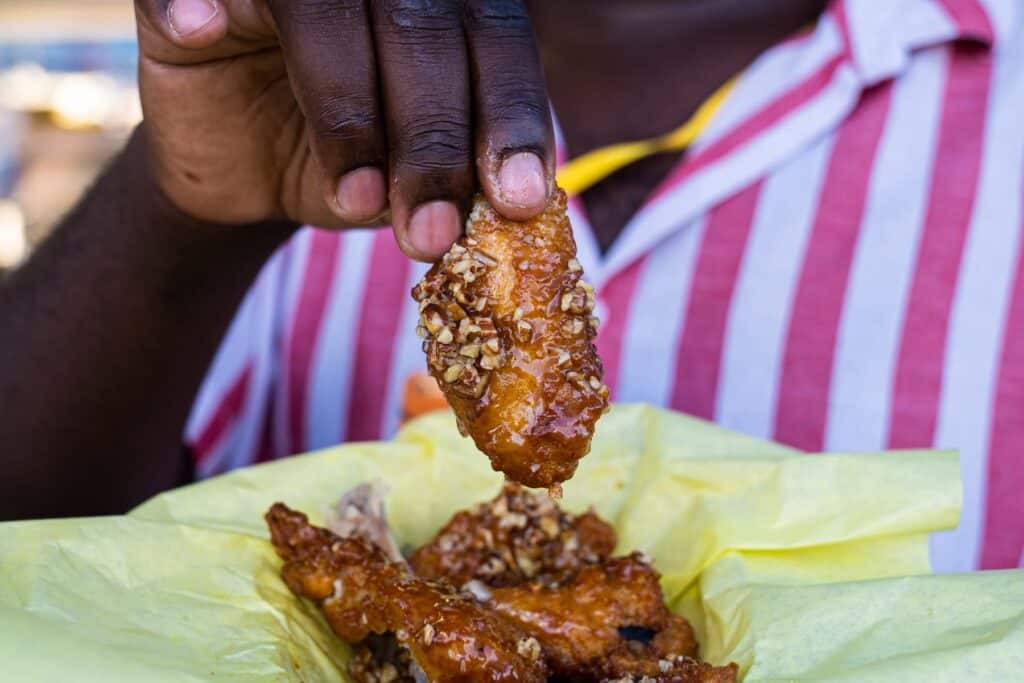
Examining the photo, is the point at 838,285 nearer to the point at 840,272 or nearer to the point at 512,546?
the point at 840,272

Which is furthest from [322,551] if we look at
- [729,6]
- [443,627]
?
[729,6]

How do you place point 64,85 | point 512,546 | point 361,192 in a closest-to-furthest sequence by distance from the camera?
point 361,192
point 512,546
point 64,85

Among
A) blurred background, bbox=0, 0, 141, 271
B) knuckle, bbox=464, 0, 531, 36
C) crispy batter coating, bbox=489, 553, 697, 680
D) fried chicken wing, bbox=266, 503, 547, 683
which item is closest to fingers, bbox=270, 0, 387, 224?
knuckle, bbox=464, 0, 531, 36

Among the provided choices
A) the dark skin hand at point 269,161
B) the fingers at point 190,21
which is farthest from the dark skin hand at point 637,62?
the fingers at point 190,21

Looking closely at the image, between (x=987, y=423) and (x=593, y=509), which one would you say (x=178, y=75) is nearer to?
(x=593, y=509)

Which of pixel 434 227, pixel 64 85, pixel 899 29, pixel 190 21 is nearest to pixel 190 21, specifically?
pixel 190 21

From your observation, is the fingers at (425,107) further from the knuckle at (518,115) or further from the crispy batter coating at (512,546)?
the crispy batter coating at (512,546)

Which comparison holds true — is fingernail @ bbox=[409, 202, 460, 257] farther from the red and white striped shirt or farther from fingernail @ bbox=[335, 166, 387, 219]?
the red and white striped shirt
